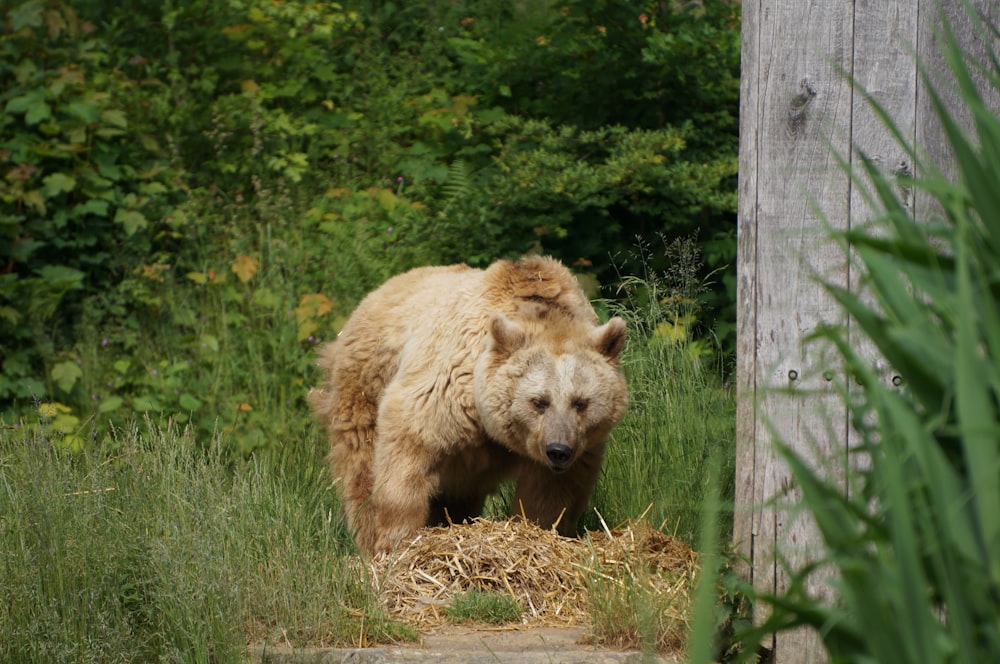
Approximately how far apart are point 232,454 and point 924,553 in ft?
18.7

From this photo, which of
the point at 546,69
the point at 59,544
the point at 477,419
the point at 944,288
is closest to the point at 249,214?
the point at 546,69

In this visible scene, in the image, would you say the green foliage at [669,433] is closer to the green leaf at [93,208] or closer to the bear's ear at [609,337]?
the bear's ear at [609,337]

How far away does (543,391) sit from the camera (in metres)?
5.55

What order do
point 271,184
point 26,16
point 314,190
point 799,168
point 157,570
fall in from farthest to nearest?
1. point 314,190
2. point 271,184
3. point 26,16
4. point 157,570
5. point 799,168

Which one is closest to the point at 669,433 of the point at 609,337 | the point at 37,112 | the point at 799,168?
the point at 609,337

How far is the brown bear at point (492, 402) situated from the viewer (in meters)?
5.55

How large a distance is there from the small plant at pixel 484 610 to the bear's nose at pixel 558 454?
66cm

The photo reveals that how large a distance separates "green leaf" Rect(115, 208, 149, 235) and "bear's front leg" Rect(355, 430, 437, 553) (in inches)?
170

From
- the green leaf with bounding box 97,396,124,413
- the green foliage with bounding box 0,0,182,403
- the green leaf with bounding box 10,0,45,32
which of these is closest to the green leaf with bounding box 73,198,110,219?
the green foliage with bounding box 0,0,182,403

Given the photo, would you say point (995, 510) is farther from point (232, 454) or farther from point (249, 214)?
point (249, 214)

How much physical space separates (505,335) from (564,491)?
825 mm

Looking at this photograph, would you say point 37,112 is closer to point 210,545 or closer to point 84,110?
point 84,110

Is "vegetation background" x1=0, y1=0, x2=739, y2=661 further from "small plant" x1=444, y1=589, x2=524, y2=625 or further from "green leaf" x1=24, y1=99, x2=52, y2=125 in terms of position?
"small plant" x1=444, y1=589, x2=524, y2=625

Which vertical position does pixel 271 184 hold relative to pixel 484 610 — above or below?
above
